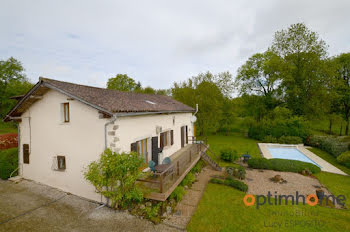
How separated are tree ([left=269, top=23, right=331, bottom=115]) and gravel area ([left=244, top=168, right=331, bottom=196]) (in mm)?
18981

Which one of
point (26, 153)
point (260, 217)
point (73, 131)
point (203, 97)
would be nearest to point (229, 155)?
point (260, 217)

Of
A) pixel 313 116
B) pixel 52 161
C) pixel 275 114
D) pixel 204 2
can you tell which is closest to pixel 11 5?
pixel 52 161

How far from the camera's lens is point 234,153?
627 inches

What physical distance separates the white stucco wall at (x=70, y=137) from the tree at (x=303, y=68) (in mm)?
27923

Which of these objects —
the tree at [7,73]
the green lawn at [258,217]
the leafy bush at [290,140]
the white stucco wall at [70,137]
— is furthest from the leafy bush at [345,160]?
the tree at [7,73]

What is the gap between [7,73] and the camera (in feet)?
108

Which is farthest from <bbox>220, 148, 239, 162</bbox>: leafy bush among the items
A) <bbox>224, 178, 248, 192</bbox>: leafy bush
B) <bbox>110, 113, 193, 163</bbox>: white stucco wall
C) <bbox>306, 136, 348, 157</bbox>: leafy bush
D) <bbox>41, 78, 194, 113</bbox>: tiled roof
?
<bbox>306, 136, 348, 157</bbox>: leafy bush

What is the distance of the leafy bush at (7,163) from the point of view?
9633 mm

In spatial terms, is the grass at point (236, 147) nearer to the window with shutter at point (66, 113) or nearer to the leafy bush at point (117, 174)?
the leafy bush at point (117, 174)

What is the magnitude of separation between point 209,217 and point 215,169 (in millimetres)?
7132

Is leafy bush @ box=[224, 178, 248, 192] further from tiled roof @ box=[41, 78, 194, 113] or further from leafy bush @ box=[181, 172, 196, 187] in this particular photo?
tiled roof @ box=[41, 78, 194, 113]

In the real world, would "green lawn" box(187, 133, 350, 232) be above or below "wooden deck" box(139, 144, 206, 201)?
below

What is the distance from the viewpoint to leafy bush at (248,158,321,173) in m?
13.1

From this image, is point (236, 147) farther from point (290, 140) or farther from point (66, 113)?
point (66, 113)
